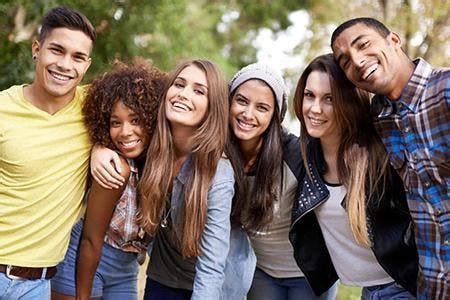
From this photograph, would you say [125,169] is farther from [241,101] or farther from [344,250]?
[344,250]

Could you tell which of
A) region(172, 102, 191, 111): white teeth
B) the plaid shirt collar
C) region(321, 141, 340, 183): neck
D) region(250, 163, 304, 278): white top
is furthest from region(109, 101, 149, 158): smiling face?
the plaid shirt collar

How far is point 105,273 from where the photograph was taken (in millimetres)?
3180

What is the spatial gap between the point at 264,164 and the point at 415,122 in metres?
0.95

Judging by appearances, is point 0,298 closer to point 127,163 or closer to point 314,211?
point 127,163

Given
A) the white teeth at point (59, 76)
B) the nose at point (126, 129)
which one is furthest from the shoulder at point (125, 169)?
the white teeth at point (59, 76)

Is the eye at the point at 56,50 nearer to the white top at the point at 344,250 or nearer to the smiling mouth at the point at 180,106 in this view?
the smiling mouth at the point at 180,106

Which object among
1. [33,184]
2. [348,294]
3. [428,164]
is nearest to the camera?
[428,164]

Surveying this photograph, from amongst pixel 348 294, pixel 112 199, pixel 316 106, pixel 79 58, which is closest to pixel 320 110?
pixel 316 106

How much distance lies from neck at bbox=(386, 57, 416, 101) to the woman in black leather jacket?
0.90ft

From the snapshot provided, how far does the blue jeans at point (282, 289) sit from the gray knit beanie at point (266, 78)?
41.0 inches

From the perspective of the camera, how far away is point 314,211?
3.28 m

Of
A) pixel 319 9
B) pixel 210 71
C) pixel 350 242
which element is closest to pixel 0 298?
pixel 210 71

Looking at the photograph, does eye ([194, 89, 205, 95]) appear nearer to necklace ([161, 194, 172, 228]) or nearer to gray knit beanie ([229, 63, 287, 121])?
gray knit beanie ([229, 63, 287, 121])

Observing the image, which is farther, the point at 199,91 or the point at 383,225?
the point at 199,91
